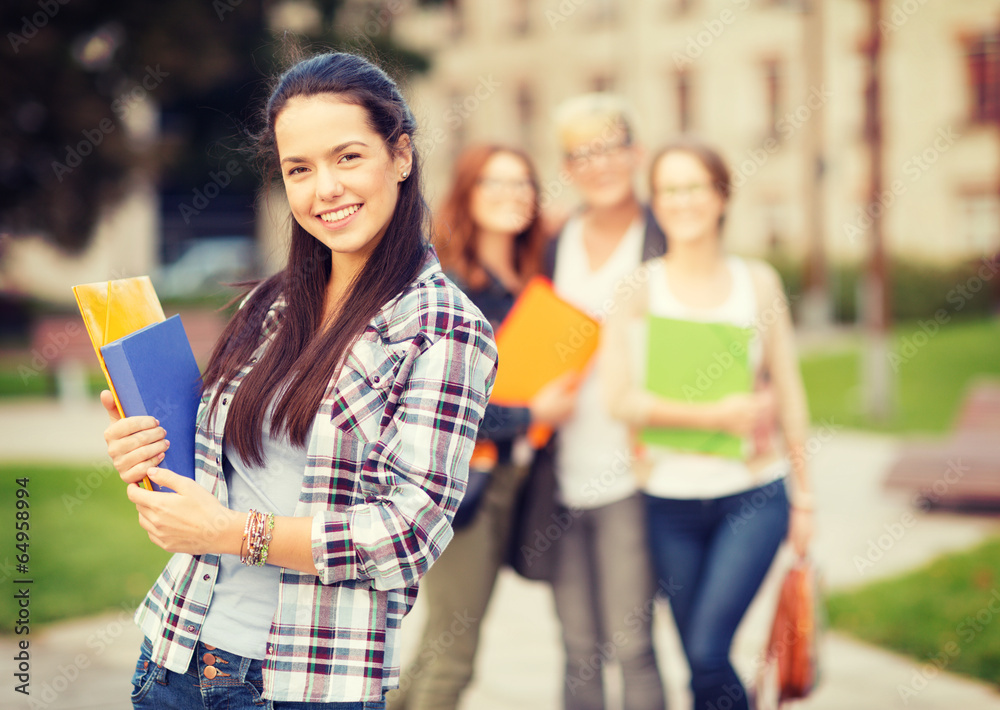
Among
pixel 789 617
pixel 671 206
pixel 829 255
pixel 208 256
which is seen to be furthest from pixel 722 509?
pixel 208 256

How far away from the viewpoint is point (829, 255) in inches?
968

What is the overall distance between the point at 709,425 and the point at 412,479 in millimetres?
1623

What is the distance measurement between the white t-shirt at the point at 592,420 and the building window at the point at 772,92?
2629 centimetres

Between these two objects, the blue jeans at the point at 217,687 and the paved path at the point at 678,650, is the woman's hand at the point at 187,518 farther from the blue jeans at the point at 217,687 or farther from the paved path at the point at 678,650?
the paved path at the point at 678,650

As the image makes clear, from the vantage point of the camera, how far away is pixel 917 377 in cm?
1384

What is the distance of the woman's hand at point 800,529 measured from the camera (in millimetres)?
3121

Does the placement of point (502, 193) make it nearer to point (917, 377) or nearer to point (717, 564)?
point (717, 564)

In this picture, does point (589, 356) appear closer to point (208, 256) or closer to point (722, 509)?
point (722, 509)

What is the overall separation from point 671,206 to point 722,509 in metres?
0.96
